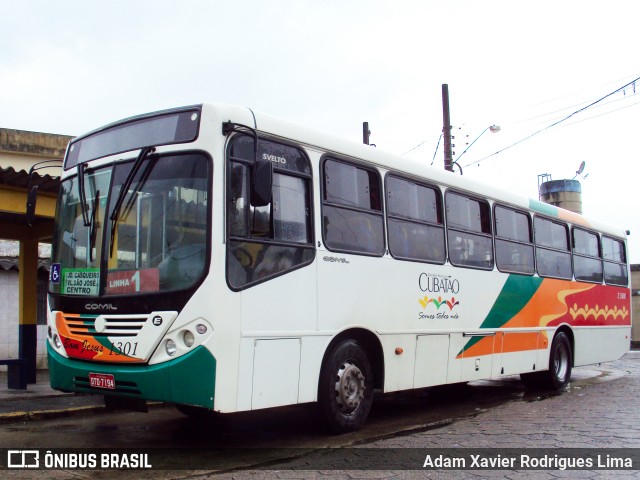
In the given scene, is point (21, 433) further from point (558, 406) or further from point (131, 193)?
point (558, 406)

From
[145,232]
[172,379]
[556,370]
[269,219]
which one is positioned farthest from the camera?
[556,370]

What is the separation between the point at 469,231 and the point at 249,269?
14.4ft

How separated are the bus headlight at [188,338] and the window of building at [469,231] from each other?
14.3 feet

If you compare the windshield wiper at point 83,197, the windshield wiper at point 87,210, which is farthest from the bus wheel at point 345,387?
the windshield wiper at point 83,197

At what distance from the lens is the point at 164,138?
6.37m

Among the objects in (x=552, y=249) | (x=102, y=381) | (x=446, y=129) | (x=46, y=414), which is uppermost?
(x=446, y=129)

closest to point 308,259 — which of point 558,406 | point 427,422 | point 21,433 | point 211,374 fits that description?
point 211,374

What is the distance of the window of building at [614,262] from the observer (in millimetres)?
13969

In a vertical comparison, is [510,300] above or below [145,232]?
below

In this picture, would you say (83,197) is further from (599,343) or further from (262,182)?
(599,343)

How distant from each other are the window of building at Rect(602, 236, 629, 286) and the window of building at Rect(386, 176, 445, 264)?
6476 mm

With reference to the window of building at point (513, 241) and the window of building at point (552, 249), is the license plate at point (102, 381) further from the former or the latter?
the window of building at point (552, 249)

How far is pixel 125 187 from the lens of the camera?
20.8ft

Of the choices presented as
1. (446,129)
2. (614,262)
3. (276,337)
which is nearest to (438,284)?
(276,337)
